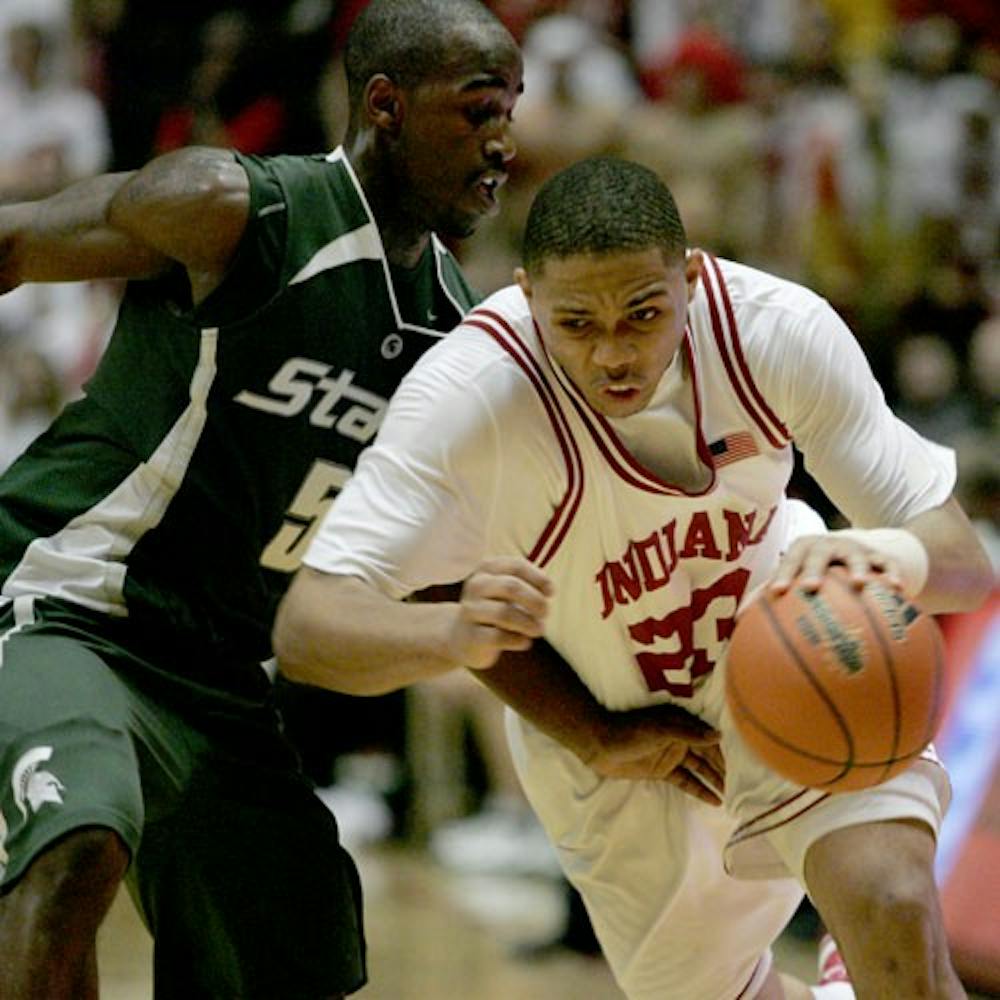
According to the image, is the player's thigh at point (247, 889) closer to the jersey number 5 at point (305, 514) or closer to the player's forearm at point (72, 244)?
the jersey number 5 at point (305, 514)

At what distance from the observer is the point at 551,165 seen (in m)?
9.12

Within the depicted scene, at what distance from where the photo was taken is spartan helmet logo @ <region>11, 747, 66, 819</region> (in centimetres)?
365

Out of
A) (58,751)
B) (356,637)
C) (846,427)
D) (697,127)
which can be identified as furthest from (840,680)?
(697,127)

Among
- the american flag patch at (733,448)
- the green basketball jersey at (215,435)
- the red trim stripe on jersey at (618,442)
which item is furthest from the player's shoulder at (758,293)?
the green basketball jersey at (215,435)

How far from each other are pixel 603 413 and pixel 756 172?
551 centimetres

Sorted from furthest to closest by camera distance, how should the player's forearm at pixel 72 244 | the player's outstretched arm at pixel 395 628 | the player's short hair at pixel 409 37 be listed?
the player's short hair at pixel 409 37 < the player's forearm at pixel 72 244 < the player's outstretched arm at pixel 395 628

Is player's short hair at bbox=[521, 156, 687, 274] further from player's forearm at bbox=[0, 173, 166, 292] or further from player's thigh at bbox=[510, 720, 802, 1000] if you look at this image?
player's thigh at bbox=[510, 720, 802, 1000]

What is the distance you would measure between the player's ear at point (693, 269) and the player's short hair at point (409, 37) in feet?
2.22

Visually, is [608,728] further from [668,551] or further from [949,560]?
[949,560]

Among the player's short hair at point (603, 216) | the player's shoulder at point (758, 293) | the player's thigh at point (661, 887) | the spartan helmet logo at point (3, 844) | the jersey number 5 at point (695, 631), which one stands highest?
the player's short hair at point (603, 216)

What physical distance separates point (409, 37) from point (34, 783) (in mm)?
1660

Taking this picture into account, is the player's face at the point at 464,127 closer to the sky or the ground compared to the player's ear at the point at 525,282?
closer to the sky

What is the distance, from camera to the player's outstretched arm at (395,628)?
10.8 ft

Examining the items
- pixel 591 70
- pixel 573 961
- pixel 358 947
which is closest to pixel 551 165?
pixel 591 70
